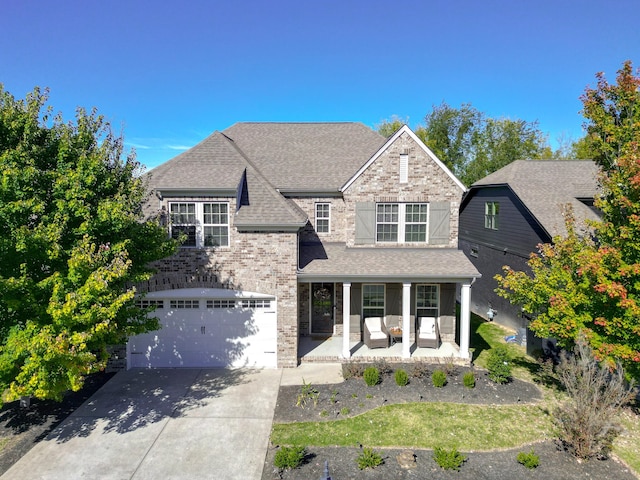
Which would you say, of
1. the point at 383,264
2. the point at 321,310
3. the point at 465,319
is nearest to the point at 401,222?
the point at 383,264

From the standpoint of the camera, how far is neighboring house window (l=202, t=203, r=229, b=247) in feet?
43.8

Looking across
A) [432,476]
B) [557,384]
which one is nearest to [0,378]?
[432,476]

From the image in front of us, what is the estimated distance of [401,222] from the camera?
51.6ft

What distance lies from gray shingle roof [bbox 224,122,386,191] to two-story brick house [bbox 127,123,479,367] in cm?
11

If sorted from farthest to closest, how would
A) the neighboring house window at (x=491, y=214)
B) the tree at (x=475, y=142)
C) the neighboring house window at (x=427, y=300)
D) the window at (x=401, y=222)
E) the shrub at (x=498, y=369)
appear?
1. the tree at (x=475, y=142)
2. the neighboring house window at (x=491, y=214)
3. the neighboring house window at (x=427, y=300)
4. the window at (x=401, y=222)
5. the shrub at (x=498, y=369)

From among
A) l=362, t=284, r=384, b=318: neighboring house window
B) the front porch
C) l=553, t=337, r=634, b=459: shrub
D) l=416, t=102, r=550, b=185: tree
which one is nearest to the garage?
the front porch

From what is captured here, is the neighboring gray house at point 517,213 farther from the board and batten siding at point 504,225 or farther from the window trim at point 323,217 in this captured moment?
the window trim at point 323,217

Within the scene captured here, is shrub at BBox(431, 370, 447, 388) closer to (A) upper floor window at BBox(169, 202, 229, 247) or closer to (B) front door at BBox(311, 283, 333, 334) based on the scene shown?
(B) front door at BBox(311, 283, 333, 334)

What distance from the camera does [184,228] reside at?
43.8 feet

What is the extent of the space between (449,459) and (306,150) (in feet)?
44.9

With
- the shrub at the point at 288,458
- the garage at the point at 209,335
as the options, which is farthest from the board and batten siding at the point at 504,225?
the shrub at the point at 288,458

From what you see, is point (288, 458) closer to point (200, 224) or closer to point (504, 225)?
point (200, 224)

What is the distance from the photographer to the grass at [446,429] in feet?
30.4

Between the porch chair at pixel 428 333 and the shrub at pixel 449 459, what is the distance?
6.50 metres
